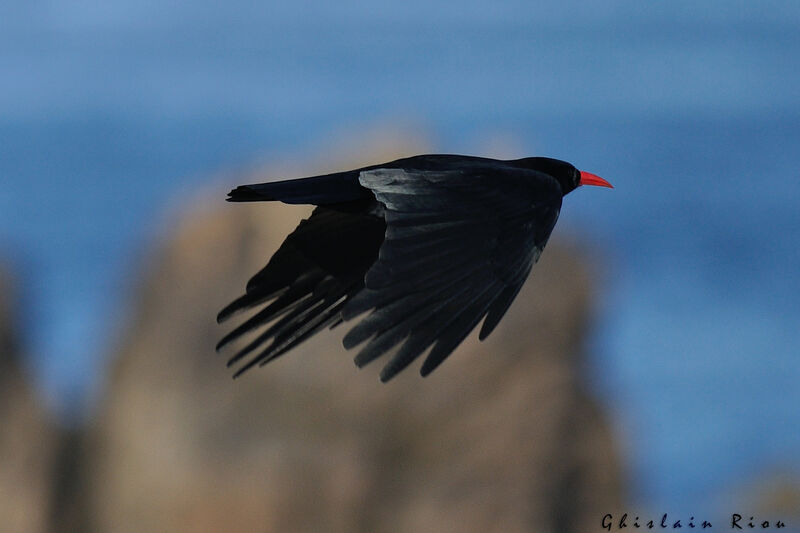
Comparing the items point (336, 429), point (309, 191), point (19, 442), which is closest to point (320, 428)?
point (336, 429)

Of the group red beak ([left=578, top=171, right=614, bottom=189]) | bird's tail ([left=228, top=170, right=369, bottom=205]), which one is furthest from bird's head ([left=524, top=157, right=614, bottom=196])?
bird's tail ([left=228, top=170, right=369, bottom=205])

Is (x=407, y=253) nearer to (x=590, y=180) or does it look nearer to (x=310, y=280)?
(x=310, y=280)

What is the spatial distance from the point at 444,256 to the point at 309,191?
83 cm

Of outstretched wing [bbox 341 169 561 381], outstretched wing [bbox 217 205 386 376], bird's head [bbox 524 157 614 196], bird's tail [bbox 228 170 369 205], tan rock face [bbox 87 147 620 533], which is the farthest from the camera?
tan rock face [bbox 87 147 620 533]

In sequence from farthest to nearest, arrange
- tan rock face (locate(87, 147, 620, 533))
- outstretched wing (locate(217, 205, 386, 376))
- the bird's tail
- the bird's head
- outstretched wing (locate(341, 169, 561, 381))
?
tan rock face (locate(87, 147, 620, 533)), the bird's head, outstretched wing (locate(217, 205, 386, 376)), the bird's tail, outstretched wing (locate(341, 169, 561, 381))

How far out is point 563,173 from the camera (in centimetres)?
788

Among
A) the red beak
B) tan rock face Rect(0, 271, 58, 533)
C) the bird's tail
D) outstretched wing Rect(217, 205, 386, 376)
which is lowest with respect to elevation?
tan rock face Rect(0, 271, 58, 533)

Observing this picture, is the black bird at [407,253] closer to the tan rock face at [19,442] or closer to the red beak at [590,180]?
the red beak at [590,180]

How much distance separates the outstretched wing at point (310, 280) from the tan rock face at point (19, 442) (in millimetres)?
5457

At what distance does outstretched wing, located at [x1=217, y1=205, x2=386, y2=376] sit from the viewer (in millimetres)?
6914

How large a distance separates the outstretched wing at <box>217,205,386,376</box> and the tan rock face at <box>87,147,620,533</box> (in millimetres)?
3756

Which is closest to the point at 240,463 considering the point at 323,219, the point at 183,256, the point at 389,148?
the point at 183,256

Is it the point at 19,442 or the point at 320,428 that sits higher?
the point at 320,428

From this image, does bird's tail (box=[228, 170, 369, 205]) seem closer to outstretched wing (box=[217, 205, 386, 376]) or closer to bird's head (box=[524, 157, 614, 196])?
outstretched wing (box=[217, 205, 386, 376])
